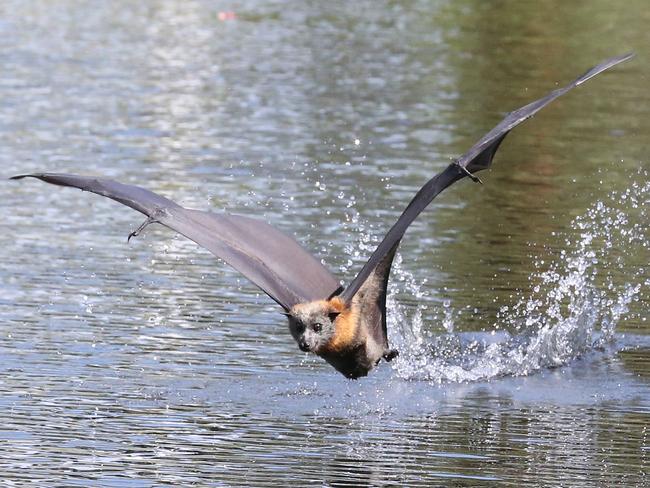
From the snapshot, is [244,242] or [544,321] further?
[544,321]

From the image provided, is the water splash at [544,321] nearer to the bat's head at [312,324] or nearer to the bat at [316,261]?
the bat at [316,261]

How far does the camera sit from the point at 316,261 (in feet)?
33.9

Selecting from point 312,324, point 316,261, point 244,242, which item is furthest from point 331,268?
point 312,324

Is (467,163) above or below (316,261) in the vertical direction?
above

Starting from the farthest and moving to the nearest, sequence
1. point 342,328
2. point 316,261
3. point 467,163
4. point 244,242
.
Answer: point 316,261
point 244,242
point 342,328
point 467,163

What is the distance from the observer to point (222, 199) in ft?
58.2

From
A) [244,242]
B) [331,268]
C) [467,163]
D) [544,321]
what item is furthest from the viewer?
[331,268]

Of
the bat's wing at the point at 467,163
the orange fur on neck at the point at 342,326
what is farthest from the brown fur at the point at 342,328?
the bat's wing at the point at 467,163

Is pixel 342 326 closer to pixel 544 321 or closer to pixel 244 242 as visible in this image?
pixel 244 242

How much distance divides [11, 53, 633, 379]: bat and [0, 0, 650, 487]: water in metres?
0.66

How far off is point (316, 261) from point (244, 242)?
0.65 metres

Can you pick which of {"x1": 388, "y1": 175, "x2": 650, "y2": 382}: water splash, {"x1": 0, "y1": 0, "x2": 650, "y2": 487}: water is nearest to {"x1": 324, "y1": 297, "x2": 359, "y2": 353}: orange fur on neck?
{"x1": 0, "y1": 0, "x2": 650, "y2": 487}: water

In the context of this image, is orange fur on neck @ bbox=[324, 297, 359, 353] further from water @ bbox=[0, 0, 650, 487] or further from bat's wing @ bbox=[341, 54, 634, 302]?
water @ bbox=[0, 0, 650, 487]

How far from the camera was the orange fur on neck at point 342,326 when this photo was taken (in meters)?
9.68
